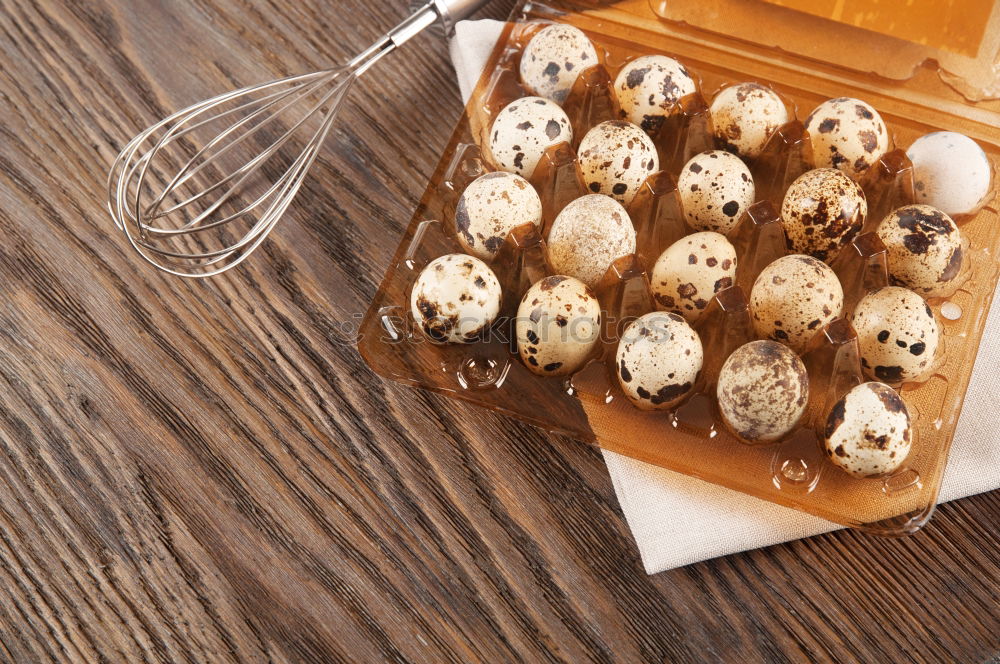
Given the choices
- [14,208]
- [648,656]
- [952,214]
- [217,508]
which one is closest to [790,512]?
[648,656]

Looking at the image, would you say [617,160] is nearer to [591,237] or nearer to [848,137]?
[591,237]

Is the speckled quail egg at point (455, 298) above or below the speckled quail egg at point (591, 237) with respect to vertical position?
below

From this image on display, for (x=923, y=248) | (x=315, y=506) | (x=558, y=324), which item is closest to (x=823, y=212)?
(x=923, y=248)

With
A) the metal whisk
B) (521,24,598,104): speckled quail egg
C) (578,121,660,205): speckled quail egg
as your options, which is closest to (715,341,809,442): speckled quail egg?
(578,121,660,205): speckled quail egg

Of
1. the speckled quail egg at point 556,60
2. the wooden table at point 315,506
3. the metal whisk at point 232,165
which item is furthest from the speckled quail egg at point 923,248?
the metal whisk at point 232,165

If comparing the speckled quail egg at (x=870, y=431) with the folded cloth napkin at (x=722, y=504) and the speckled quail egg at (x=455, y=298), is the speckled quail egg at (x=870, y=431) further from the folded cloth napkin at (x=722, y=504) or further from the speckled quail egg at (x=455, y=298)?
the speckled quail egg at (x=455, y=298)

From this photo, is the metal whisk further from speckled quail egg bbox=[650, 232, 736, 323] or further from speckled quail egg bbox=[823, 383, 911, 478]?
speckled quail egg bbox=[823, 383, 911, 478]
